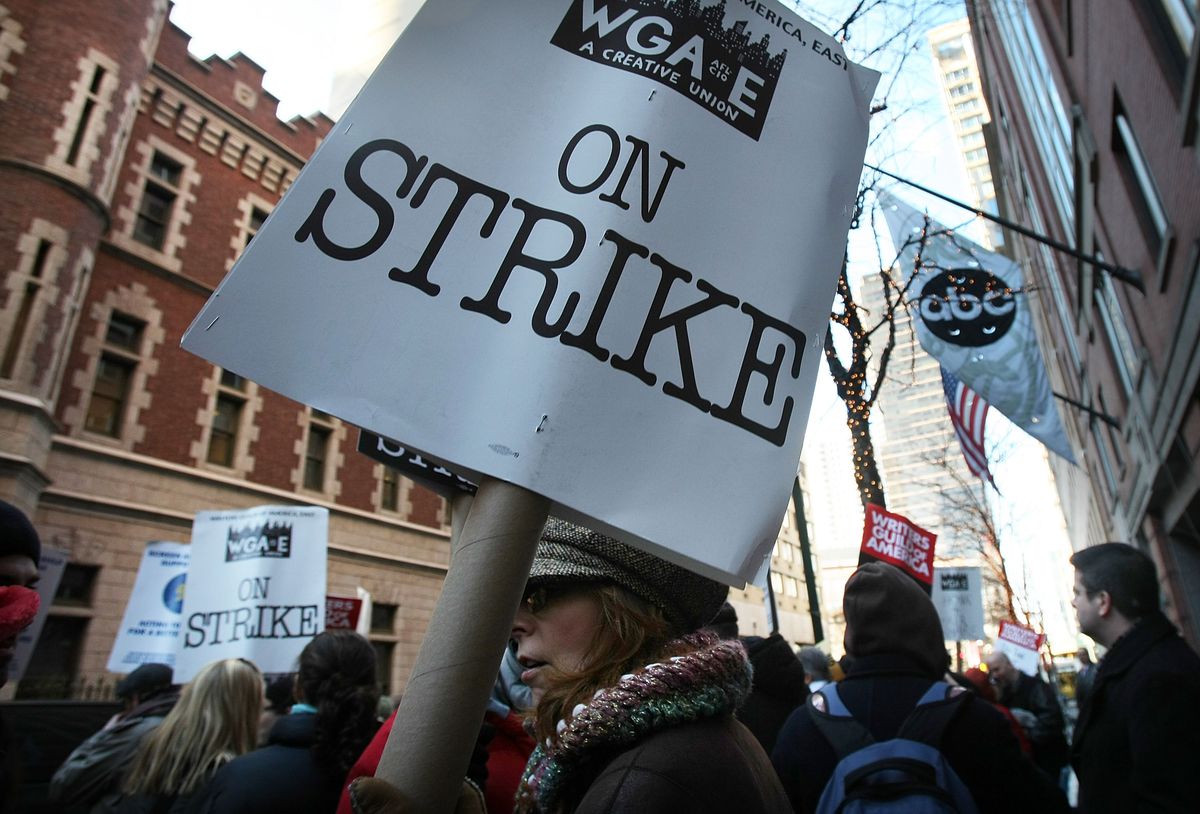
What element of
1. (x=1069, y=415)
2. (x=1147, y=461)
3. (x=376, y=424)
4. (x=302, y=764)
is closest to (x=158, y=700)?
(x=302, y=764)

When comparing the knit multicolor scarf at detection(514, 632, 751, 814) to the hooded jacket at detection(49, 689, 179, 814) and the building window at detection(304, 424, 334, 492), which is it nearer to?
the hooded jacket at detection(49, 689, 179, 814)

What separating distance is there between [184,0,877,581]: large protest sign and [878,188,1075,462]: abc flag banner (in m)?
6.58

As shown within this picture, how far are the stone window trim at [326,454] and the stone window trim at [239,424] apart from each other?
108cm

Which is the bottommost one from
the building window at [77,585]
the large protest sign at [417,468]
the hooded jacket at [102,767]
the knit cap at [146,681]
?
the building window at [77,585]

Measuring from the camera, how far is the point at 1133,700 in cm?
259

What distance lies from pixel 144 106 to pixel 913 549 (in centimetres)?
1747

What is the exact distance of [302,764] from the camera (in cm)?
304

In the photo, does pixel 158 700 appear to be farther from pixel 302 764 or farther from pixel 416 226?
pixel 416 226

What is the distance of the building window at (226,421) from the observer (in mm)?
16328

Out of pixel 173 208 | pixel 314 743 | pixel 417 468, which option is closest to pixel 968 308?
pixel 417 468

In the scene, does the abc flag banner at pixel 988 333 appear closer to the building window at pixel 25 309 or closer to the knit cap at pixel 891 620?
the knit cap at pixel 891 620

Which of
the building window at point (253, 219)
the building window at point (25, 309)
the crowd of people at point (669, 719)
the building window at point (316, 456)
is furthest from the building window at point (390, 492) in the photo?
the crowd of people at point (669, 719)

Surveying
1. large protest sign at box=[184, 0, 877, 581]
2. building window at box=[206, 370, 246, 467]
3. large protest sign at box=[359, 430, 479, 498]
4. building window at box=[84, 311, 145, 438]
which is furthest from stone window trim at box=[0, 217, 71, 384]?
large protest sign at box=[184, 0, 877, 581]

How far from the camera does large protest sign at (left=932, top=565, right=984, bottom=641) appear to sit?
10.3m
